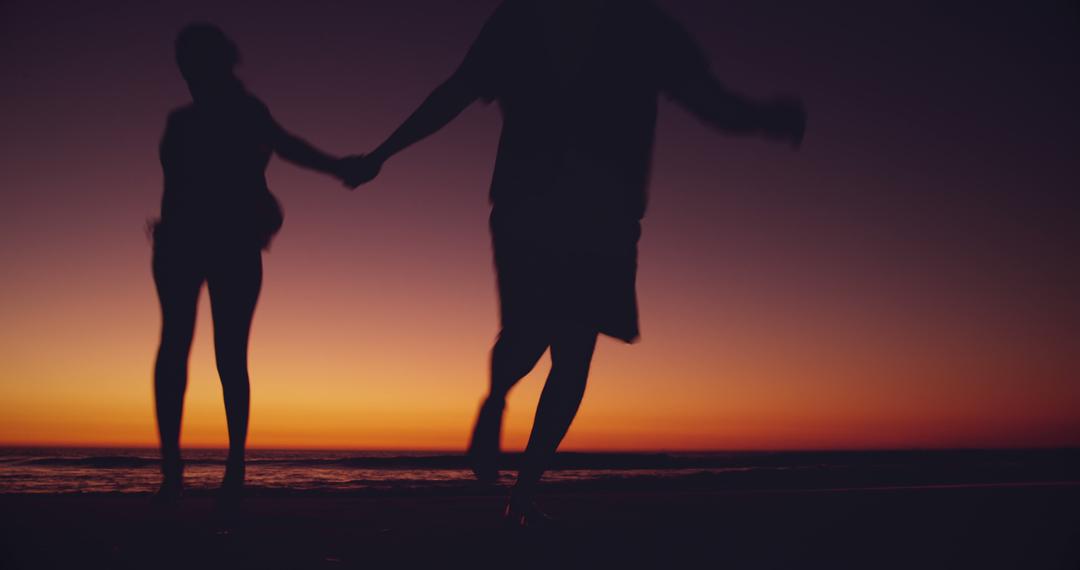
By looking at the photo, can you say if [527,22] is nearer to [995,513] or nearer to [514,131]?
[514,131]

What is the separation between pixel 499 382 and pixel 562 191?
788mm

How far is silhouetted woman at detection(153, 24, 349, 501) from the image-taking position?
3.05 meters

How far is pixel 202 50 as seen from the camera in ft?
10.5

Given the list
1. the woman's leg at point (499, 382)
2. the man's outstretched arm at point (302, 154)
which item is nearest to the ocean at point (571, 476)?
the woman's leg at point (499, 382)

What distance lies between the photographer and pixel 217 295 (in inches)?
120

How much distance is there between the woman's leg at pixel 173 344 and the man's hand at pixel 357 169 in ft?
3.03

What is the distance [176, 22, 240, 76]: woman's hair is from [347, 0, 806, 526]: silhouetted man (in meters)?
1.15

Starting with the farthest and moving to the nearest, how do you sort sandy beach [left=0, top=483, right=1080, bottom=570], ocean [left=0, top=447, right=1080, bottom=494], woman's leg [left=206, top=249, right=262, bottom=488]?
1. ocean [left=0, top=447, right=1080, bottom=494]
2. woman's leg [left=206, top=249, right=262, bottom=488]
3. sandy beach [left=0, top=483, right=1080, bottom=570]

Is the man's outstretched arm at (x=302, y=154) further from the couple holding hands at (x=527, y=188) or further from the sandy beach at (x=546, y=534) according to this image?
the sandy beach at (x=546, y=534)

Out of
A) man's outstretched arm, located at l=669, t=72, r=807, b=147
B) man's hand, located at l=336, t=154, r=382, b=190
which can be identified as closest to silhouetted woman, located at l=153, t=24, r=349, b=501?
man's hand, located at l=336, t=154, r=382, b=190

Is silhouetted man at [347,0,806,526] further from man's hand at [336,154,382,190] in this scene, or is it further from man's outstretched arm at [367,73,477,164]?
man's hand at [336,154,382,190]

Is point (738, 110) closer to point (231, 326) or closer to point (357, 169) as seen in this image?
point (357, 169)

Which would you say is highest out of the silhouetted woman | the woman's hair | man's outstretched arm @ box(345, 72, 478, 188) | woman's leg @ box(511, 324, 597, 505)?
the woman's hair

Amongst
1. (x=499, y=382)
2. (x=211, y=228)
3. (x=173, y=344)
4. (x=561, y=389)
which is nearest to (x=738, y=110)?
(x=561, y=389)
